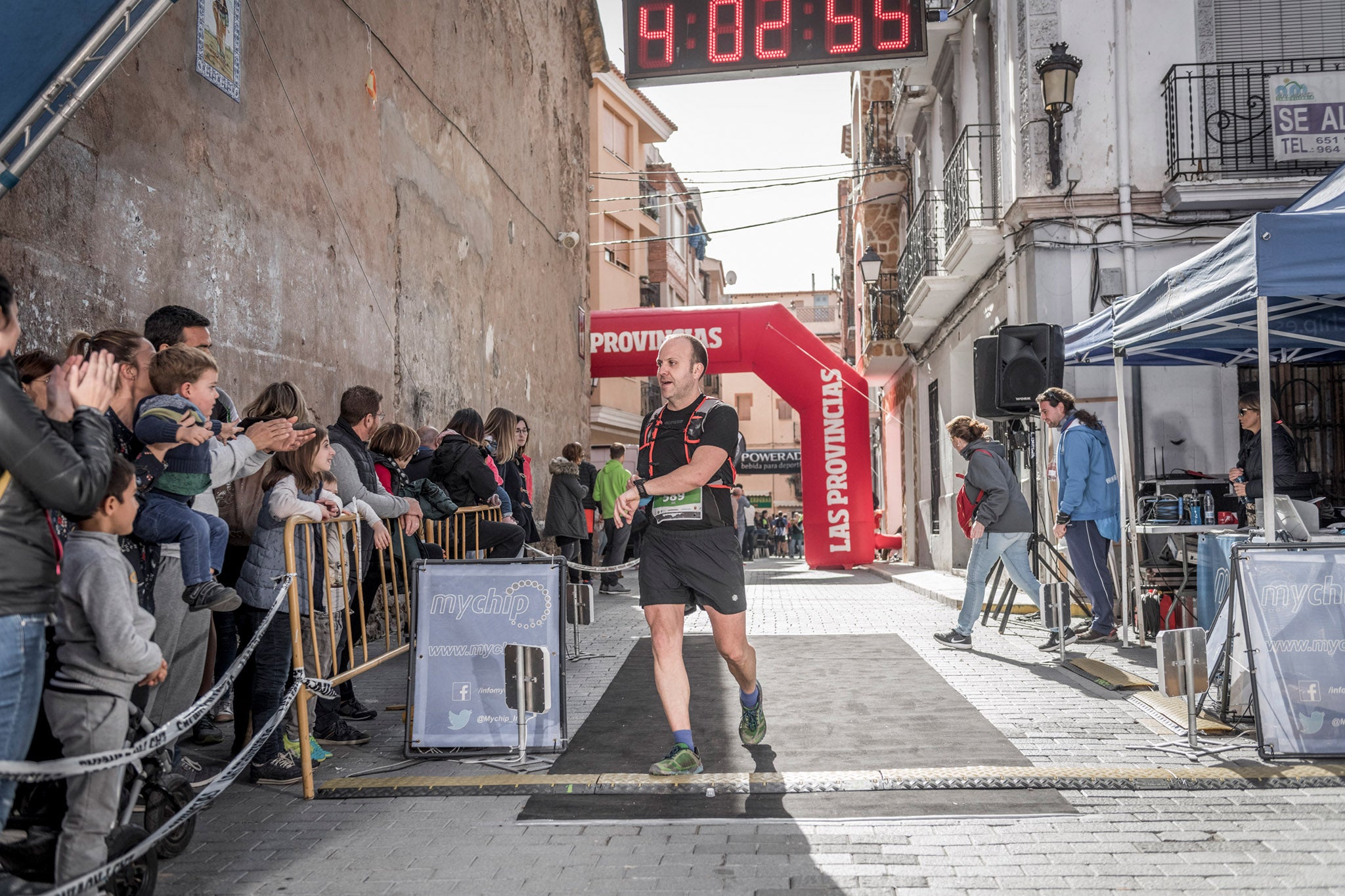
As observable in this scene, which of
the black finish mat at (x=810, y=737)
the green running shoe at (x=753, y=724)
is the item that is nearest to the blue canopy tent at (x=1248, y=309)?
the black finish mat at (x=810, y=737)

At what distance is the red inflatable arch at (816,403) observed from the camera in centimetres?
1911

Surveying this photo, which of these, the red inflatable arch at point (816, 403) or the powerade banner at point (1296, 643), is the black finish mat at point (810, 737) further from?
the red inflatable arch at point (816, 403)

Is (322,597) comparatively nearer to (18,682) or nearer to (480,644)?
(480,644)

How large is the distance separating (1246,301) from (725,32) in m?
6.79

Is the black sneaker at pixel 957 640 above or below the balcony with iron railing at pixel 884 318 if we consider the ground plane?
below

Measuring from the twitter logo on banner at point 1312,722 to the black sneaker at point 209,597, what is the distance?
14.8 ft

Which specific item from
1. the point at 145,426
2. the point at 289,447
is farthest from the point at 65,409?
the point at 289,447

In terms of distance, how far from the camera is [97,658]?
11.4 feet

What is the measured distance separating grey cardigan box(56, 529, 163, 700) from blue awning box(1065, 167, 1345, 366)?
17.8 ft

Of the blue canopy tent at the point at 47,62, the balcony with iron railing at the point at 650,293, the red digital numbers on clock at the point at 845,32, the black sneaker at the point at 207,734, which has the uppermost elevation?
the balcony with iron railing at the point at 650,293

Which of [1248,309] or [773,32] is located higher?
[773,32]

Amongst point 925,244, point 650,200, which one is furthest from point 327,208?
point 650,200

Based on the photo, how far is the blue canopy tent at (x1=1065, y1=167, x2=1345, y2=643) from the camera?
5.90 metres

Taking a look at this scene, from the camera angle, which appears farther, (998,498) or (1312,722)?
(998,498)
